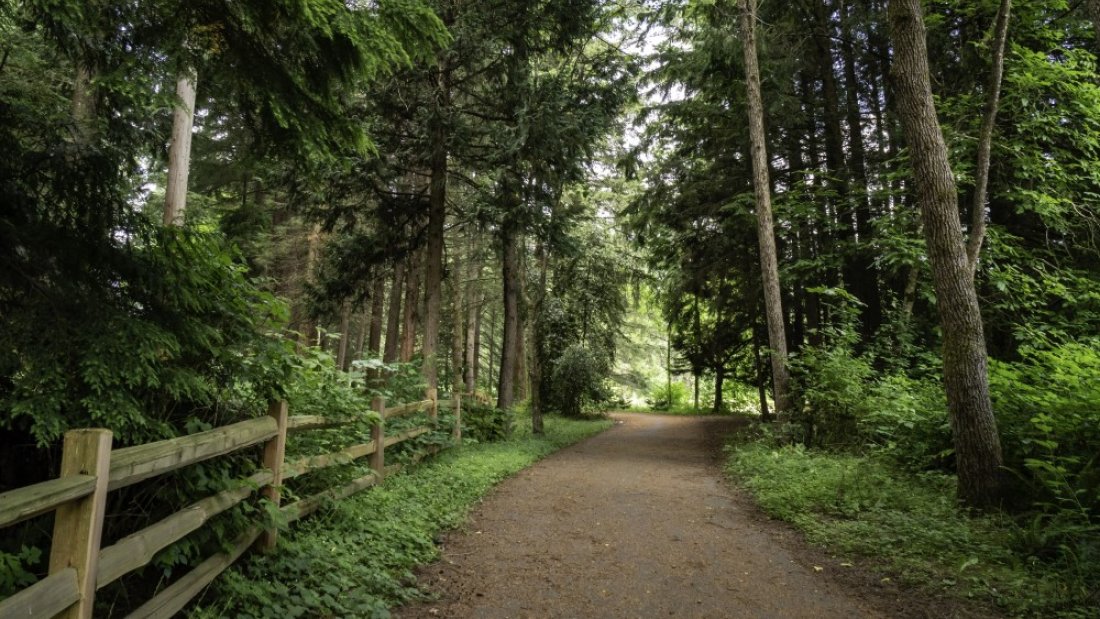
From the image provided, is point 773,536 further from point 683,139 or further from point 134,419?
point 683,139


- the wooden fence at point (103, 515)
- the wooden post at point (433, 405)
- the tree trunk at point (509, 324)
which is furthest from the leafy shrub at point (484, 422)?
the wooden fence at point (103, 515)

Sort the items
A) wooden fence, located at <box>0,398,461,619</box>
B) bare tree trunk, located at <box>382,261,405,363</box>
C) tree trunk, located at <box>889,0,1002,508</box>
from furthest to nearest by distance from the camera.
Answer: bare tree trunk, located at <box>382,261,405,363</box>
tree trunk, located at <box>889,0,1002,508</box>
wooden fence, located at <box>0,398,461,619</box>

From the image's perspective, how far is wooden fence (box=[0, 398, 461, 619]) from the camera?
216 cm

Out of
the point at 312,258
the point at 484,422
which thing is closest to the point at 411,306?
the point at 312,258

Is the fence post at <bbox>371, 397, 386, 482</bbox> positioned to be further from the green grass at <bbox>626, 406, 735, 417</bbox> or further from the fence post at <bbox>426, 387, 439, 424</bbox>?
the green grass at <bbox>626, 406, 735, 417</bbox>

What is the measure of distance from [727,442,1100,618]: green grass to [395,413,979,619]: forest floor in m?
0.29

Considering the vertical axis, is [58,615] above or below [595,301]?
below

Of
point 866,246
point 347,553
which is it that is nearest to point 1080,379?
point 866,246

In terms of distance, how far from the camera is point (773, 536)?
6.44m

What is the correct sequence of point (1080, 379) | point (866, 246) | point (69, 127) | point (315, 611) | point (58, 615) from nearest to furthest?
1. point (58, 615)
2. point (69, 127)
3. point (315, 611)
4. point (1080, 379)
5. point (866, 246)

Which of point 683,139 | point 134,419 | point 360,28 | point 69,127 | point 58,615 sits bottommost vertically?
point 58,615

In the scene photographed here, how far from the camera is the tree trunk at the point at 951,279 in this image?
6.28 meters

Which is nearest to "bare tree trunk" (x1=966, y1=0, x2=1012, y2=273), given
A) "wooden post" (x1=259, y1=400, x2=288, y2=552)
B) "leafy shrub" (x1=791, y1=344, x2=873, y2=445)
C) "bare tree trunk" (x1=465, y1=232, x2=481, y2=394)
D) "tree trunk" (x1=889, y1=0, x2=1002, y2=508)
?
"tree trunk" (x1=889, y1=0, x2=1002, y2=508)

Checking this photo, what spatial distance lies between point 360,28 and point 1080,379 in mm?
7612
